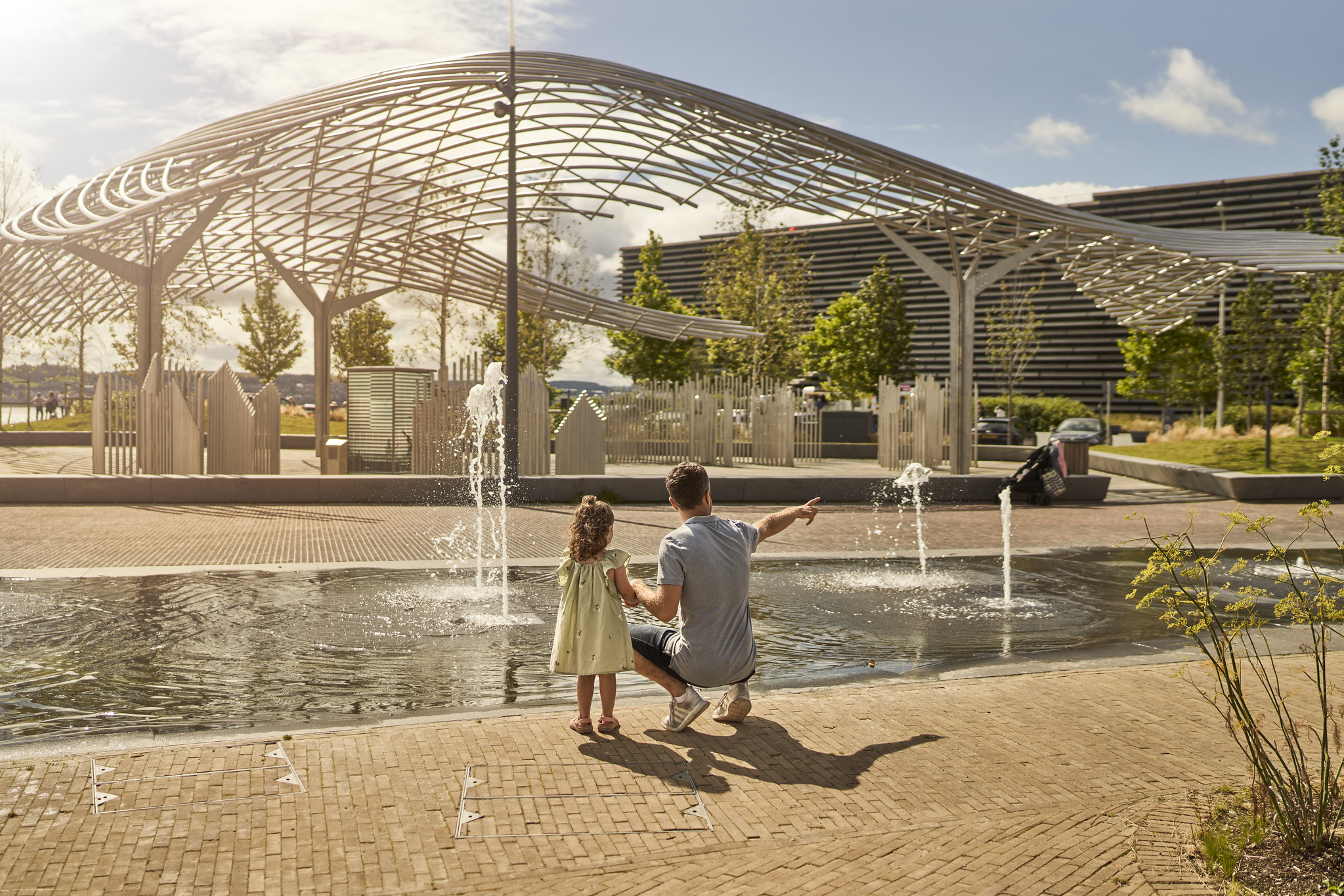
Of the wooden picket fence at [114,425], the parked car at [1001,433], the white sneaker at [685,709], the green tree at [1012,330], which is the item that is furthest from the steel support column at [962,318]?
the green tree at [1012,330]

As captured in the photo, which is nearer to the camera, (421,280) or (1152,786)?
(1152,786)

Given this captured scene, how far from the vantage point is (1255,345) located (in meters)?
34.1

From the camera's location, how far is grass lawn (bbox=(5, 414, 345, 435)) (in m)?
34.5

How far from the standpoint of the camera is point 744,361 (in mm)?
51094

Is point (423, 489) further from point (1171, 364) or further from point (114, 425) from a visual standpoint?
point (1171, 364)

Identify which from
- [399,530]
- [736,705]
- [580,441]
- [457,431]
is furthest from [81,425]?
[736,705]

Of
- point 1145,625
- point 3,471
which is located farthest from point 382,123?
point 1145,625

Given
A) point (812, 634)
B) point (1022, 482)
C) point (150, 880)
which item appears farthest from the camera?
point (1022, 482)

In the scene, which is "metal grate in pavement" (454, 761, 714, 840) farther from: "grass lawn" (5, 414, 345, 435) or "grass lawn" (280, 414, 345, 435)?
"grass lawn" (280, 414, 345, 435)

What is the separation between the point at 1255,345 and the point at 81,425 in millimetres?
38896

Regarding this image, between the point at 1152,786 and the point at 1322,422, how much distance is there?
1083 inches

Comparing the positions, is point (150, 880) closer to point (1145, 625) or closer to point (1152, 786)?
point (1152, 786)

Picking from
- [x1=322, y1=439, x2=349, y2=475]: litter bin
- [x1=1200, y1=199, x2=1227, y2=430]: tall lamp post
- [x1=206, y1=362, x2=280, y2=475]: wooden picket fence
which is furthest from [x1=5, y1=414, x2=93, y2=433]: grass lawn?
[x1=1200, y1=199, x2=1227, y2=430]: tall lamp post

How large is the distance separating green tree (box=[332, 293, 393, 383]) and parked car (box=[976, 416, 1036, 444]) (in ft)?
92.3
